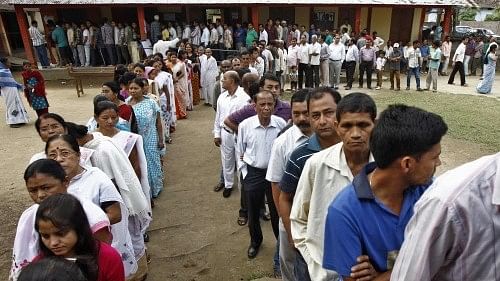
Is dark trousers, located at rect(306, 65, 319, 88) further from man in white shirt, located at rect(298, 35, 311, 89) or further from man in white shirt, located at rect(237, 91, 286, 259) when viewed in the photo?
man in white shirt, located at rect(237, 91, 286, 259)

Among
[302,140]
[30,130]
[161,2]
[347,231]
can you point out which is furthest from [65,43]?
[347,231]

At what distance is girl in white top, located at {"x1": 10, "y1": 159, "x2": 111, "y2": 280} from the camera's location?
1935 mm

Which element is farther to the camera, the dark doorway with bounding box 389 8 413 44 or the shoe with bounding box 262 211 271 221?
the dark doorway with bounding box 389 8 413 44

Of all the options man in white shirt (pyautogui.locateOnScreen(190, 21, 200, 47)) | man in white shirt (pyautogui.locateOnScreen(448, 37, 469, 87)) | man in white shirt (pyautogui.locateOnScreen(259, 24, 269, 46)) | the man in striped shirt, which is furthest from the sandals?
the man in striped shirt

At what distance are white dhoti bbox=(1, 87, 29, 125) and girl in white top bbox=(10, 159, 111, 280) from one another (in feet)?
26.3

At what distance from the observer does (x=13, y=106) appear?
29.1 ft

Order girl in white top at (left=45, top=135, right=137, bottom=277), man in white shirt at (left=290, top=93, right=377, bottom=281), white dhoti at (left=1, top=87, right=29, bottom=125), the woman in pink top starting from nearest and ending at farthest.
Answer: the woman in pink top < man in white shirt at (left=290, top=93, right=377, bottom=281) < girl in white top at (left=45, top=135, right=137, bottom=277) < white dhoti at (left=1, top=87, right=29, bottom=125)

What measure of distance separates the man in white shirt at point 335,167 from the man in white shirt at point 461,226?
30.5 inches

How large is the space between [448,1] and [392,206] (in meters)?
16.6

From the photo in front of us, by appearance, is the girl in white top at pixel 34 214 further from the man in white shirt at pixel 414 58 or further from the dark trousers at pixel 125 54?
the dark trousers at pixel 125 54

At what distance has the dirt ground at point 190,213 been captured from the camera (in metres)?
3.71

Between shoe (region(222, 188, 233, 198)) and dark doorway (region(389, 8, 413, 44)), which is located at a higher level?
dark doorway (region(389, 8, 413, 44))

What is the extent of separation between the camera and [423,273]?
1.10 m

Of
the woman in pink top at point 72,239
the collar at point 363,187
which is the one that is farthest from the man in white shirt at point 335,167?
the woman in pink top at point 72,239
